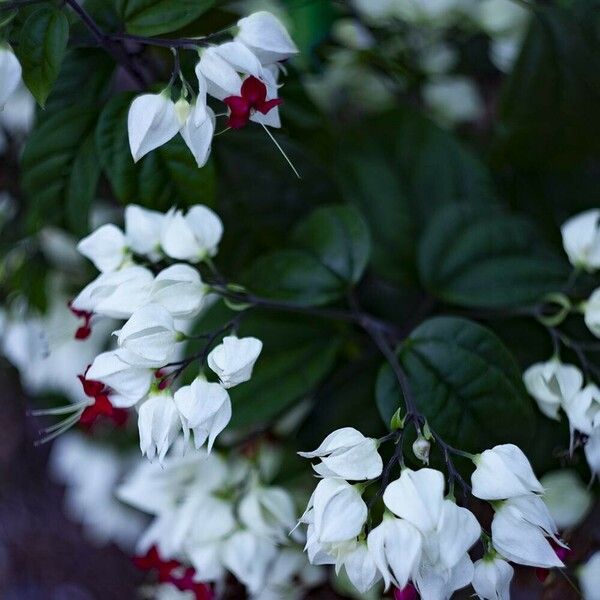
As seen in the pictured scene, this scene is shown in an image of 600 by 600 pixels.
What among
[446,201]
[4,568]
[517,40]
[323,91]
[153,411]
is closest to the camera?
[153,411]

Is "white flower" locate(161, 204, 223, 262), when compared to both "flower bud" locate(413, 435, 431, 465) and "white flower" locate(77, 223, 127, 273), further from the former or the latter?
"flower bud" locate(413, 435, 431, 465)

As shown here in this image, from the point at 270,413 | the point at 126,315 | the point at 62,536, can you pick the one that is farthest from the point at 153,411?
the point at 62,536

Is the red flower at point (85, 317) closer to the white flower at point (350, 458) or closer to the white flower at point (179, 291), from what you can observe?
the white flower at point (179, 291)

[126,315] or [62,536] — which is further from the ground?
[126,315]

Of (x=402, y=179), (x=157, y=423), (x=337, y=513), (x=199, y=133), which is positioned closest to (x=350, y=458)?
(x=337, y=513)

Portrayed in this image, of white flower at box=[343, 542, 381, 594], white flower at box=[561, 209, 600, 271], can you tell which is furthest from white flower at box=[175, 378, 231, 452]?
white flower at box=[561, 209, 600, 271]

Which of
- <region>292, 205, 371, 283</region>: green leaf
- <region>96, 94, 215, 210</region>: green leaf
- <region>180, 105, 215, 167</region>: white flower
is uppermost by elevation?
<region>180, 105, 215, 167</region>: white flower

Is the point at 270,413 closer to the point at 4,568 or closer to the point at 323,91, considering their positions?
the point at 323,91
